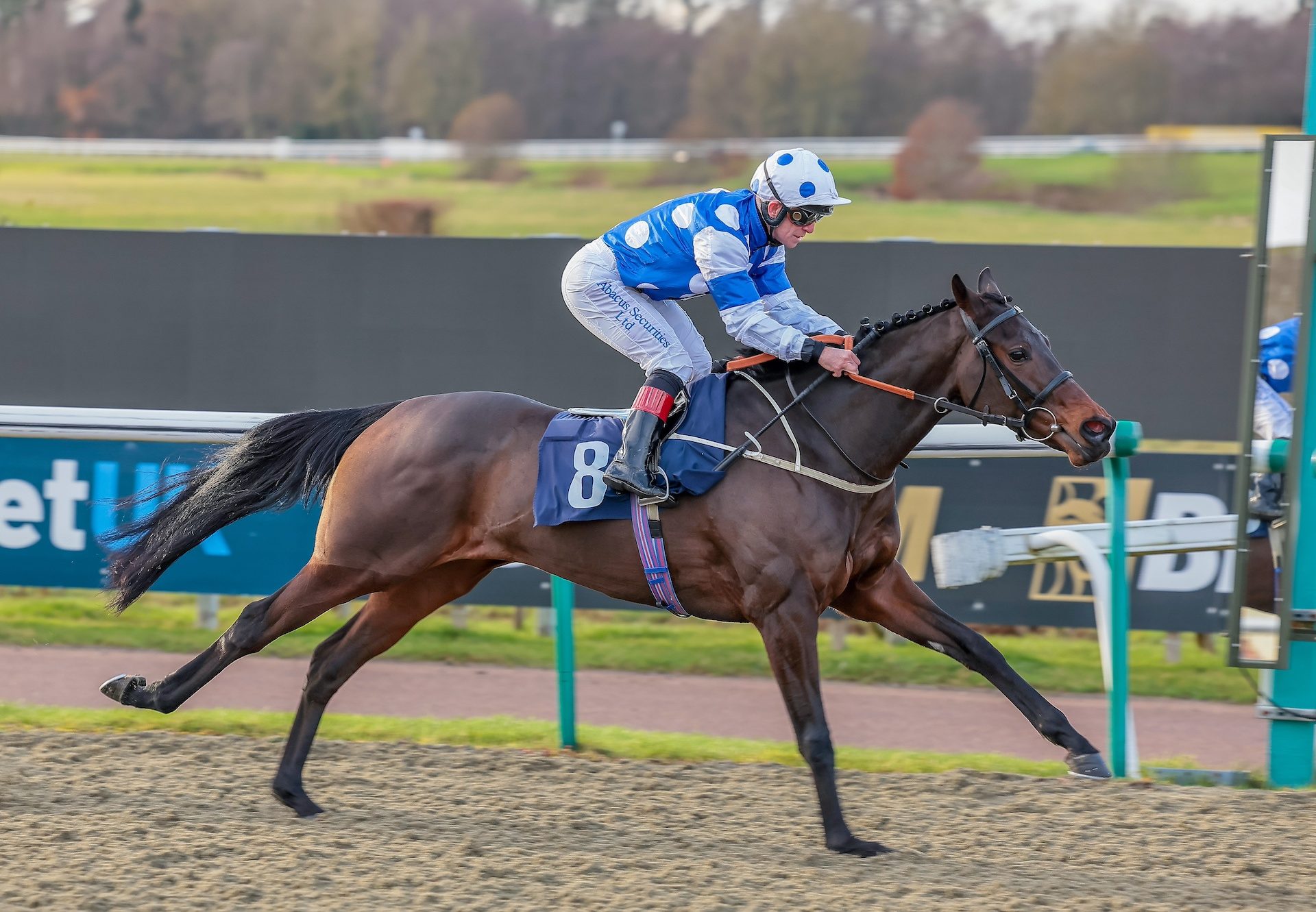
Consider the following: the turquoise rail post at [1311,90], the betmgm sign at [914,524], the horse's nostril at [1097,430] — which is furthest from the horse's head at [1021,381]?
the betmgm sign at [914,524]

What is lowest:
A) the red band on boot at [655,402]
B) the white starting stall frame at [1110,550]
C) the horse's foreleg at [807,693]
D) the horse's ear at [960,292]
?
the horse's foreleg at [807,693]

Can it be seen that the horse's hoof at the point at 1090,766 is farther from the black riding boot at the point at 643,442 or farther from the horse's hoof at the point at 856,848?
the black riding boot at the point at 643,442

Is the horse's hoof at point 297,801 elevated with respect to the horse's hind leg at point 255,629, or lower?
lower

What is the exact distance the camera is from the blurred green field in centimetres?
1806

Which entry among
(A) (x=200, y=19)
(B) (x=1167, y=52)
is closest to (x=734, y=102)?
(B) (x=1167, y=52)

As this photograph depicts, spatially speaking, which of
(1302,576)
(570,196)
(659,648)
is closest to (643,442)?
(1302,576)

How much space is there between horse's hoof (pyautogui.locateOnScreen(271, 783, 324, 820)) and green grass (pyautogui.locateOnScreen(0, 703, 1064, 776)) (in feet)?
2.61

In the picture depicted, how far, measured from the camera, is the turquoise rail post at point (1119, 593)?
4.55 metres

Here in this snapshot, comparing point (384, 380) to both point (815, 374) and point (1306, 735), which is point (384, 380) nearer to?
point (815, 374)

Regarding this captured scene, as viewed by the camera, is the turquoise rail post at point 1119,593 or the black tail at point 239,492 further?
the turquoise rail post at point 1119,593

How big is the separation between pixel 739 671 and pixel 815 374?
8.53 feet

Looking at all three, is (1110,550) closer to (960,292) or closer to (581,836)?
(960,292)

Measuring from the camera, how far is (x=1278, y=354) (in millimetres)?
5691

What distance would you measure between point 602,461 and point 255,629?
113 centimetres
